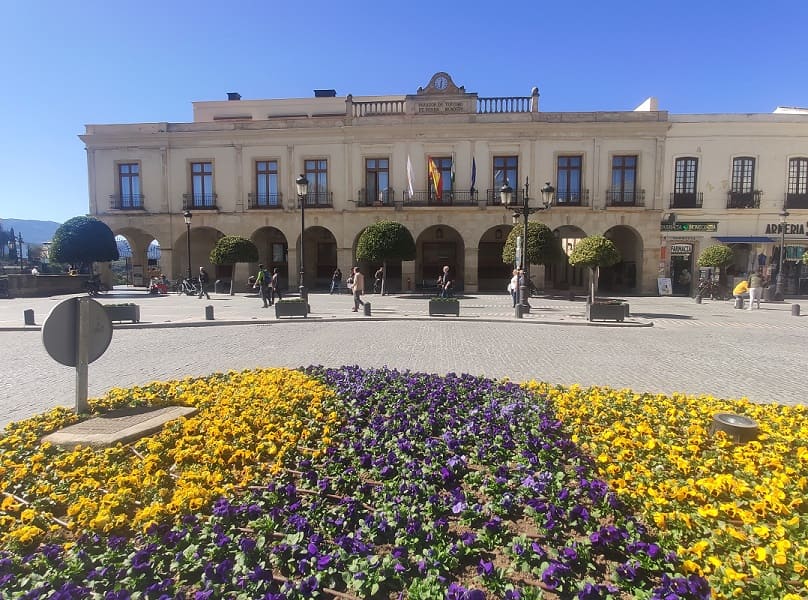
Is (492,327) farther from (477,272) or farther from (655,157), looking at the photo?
(655,157)

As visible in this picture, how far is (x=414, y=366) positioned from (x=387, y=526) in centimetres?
506

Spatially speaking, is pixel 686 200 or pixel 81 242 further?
pixel 686 200

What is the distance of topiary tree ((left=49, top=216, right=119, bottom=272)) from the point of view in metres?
26.1

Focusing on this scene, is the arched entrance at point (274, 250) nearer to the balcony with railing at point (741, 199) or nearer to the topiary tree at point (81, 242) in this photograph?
the topiary tree at point (81, 242)

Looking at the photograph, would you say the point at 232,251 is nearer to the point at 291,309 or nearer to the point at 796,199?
the point at 291,309

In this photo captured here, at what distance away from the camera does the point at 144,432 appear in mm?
4000

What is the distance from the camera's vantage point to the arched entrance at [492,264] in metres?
Answer: 30.1

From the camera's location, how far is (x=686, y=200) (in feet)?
88.6

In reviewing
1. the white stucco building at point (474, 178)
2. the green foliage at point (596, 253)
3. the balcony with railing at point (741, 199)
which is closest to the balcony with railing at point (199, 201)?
the white stucco building at point (474, 178)

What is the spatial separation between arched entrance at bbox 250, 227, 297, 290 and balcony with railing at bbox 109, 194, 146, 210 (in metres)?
7.82

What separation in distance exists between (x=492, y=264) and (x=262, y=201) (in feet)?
52.5

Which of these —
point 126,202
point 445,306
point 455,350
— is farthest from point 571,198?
point 126,202

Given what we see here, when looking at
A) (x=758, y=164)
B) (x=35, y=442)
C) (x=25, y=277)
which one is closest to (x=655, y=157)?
(x=758, y=164)

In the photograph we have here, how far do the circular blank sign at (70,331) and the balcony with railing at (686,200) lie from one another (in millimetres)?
30275
